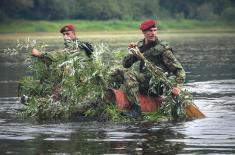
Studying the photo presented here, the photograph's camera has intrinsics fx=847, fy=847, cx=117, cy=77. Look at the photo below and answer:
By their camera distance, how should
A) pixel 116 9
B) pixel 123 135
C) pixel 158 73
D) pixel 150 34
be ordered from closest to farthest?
pixel 123 135 < pixel 158 73 < pixel 150 34 < pixel 116 9

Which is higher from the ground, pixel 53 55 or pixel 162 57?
pixel 53 55

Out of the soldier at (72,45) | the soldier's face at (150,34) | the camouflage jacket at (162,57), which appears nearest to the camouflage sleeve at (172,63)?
the camouflage jacket at (162,57)

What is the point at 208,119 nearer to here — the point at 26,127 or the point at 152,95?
the point at 152,95

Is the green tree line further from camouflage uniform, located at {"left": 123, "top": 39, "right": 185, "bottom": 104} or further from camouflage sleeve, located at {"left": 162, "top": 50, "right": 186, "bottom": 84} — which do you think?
camouflage sleeve, located at {"left": 162, "top": 50, "right": 186, "bottom": 84}

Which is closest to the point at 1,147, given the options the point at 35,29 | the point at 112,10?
the point at 35,29

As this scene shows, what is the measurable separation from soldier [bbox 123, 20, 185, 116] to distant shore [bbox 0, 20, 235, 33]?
254 feet

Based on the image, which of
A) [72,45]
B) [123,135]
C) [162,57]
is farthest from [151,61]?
[123,135]

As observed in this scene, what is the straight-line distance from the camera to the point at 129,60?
18.3 meters

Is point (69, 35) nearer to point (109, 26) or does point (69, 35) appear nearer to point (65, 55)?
point (65, 55)

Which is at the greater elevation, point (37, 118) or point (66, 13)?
point (66, 13)

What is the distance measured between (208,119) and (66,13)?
316 feet

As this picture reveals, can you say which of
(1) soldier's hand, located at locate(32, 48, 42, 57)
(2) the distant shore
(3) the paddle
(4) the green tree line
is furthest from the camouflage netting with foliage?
(4) the green tree line

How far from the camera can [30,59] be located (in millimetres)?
19094

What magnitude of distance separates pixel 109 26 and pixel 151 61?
295 ft
